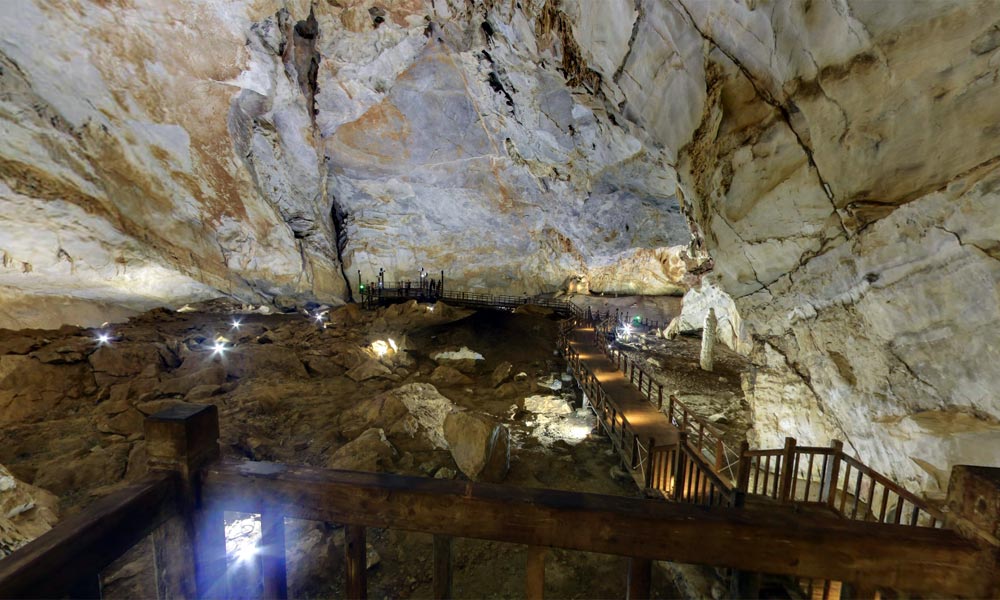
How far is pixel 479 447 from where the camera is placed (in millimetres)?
6703

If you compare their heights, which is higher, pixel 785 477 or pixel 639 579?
pixel 639 579

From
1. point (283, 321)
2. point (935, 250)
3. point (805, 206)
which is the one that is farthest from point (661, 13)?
point (283, 321)

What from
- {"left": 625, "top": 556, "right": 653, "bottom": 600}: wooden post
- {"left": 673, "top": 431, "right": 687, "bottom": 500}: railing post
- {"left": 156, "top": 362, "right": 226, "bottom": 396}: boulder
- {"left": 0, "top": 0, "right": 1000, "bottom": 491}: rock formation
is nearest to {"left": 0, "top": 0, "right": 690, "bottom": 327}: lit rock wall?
{"left": 0, "top": 0, "right": 1000, "bottom": 491}: rock formation

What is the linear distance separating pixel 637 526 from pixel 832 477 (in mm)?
5181

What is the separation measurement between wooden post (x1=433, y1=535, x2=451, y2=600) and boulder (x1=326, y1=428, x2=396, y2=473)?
4.97 metres

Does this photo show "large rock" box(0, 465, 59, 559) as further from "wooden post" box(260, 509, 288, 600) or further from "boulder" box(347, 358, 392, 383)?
"boulder" box(347, 358, 392, 383)

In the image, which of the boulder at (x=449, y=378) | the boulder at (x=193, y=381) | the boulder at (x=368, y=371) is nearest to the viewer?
the boulder at (x=193, y=381)

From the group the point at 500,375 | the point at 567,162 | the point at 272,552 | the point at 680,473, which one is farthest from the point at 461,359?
the point at 272,552

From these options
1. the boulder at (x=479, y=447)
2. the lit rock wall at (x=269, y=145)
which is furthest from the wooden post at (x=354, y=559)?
the lit rock wall at (x=269, y=145)

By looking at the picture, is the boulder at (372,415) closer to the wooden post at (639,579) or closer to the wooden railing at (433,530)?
the wooden railing at (433,530)

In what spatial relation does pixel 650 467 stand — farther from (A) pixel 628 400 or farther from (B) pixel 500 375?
(B) pixel 500 375

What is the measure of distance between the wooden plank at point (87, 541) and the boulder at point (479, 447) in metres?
5.34

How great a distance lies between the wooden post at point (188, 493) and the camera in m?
1.75

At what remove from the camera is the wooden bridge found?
4.73 ft
